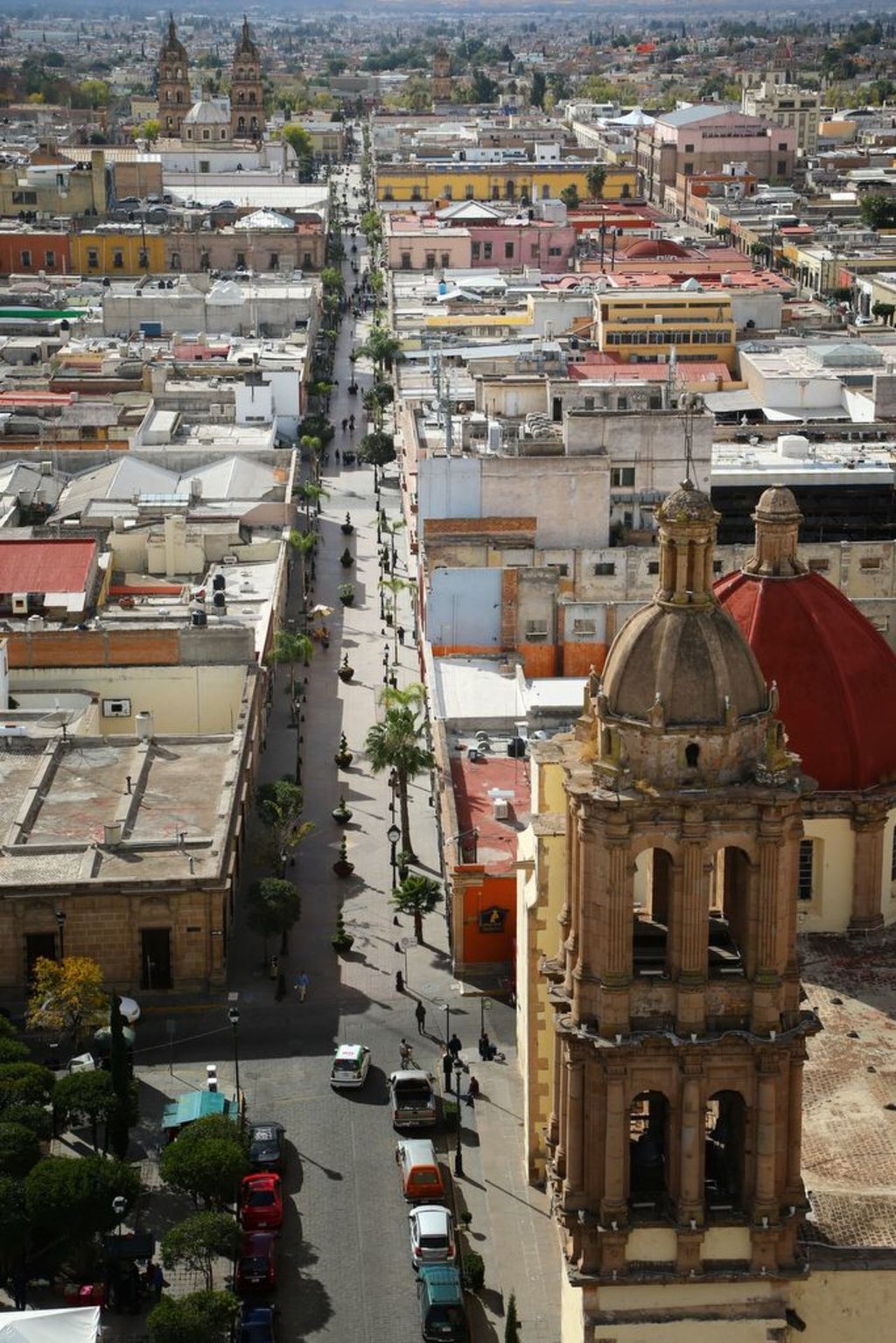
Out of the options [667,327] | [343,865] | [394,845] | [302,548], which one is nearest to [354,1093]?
[343,865]

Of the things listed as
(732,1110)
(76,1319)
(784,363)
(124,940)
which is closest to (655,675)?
(732,1110)

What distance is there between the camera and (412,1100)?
130 ft

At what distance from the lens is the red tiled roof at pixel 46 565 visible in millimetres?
57438

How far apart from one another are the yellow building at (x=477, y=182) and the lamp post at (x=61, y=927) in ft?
394

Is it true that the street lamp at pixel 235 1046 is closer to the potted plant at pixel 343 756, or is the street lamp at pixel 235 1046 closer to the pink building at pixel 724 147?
the potted plant at pixel 343 756

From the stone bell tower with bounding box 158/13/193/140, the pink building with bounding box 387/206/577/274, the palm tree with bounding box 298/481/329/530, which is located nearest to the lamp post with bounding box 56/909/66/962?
the palm tree with bounding box 298/481/329/530

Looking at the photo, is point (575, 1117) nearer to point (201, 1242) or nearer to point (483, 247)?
point (201, 1242)

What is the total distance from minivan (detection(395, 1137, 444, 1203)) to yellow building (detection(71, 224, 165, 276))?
95.6 m

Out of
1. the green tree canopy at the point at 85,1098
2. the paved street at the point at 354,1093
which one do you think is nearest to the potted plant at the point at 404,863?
the paved street at the point at 354,1093

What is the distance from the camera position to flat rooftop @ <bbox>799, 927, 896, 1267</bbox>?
1029 inches

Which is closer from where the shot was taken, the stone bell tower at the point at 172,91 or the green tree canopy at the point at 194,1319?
the green tree canopy at the point at 194,1319

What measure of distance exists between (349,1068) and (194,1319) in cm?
947

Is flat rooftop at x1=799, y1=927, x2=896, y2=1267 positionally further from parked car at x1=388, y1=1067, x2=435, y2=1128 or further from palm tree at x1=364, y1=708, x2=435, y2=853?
palm tree at x1=364, y1=708, x2=435, y2=853

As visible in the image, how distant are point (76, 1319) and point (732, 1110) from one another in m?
10.3
